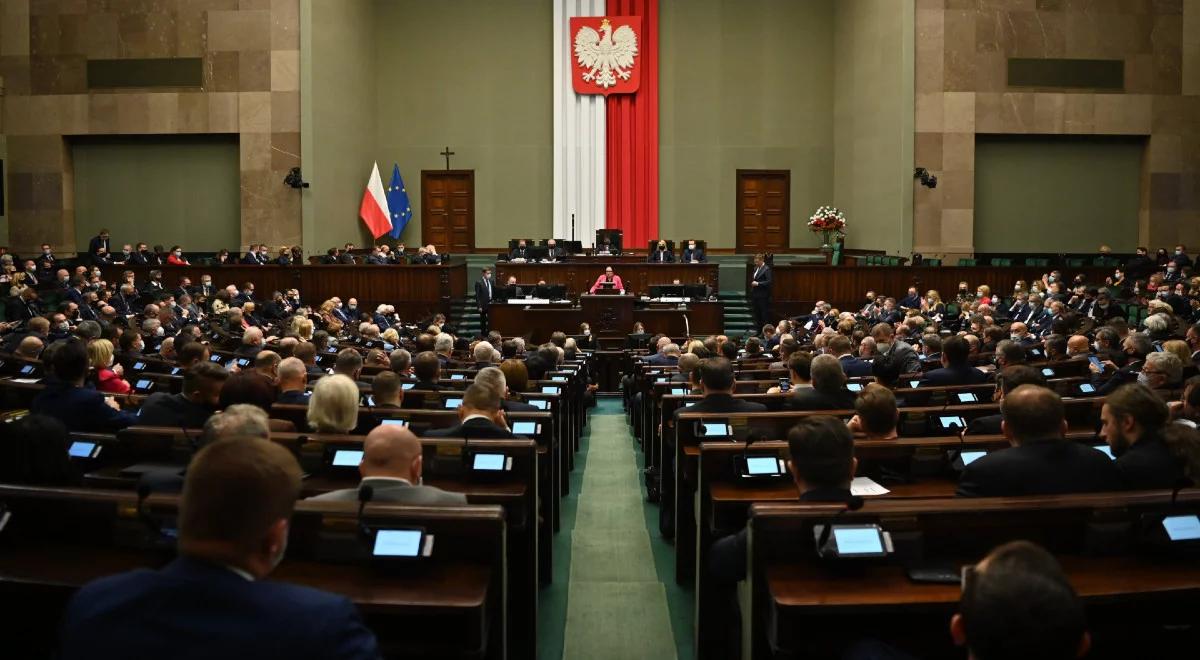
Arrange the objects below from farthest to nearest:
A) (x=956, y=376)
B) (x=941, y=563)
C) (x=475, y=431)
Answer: (x=956, y=376)
(x=475, y=431)
(x=941, y=563)

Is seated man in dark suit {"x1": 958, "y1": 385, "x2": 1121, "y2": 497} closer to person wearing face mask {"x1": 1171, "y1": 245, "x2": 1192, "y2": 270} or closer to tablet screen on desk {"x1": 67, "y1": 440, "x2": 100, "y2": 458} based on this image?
tablet screen on desk {"x1": 67, "y1": 440, "x2": 100, "y2": 458}

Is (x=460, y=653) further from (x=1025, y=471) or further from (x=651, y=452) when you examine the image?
(x=651, y=452)

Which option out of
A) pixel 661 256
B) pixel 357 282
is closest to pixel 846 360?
pixel 661 256

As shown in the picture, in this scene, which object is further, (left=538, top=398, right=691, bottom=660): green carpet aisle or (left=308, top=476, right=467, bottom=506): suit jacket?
(left=538, top=398, right=691, bottom=660): green carpet aisle

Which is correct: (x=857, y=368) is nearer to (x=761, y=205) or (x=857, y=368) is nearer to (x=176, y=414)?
(x=176, y=414)

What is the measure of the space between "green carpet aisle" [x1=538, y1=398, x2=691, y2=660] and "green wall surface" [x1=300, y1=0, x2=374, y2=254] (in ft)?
44.1

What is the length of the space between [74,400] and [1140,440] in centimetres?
476

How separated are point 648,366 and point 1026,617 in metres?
7.84

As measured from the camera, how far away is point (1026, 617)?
5.80ft

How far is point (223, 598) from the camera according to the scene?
171 centimetres

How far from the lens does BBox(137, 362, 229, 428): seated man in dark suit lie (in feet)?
16.2

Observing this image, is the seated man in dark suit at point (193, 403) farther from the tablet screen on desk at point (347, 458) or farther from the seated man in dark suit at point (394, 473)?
the seated man in dark suit at point (394, 473)

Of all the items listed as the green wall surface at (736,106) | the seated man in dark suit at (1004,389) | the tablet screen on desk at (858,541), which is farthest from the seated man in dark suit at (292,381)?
the green wall surface at (736,106)

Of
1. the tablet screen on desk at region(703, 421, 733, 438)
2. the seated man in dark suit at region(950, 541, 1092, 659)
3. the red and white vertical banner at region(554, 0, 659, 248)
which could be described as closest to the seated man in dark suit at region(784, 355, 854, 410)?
the tablet screen on desk at region(703, 421, 733, 438)
